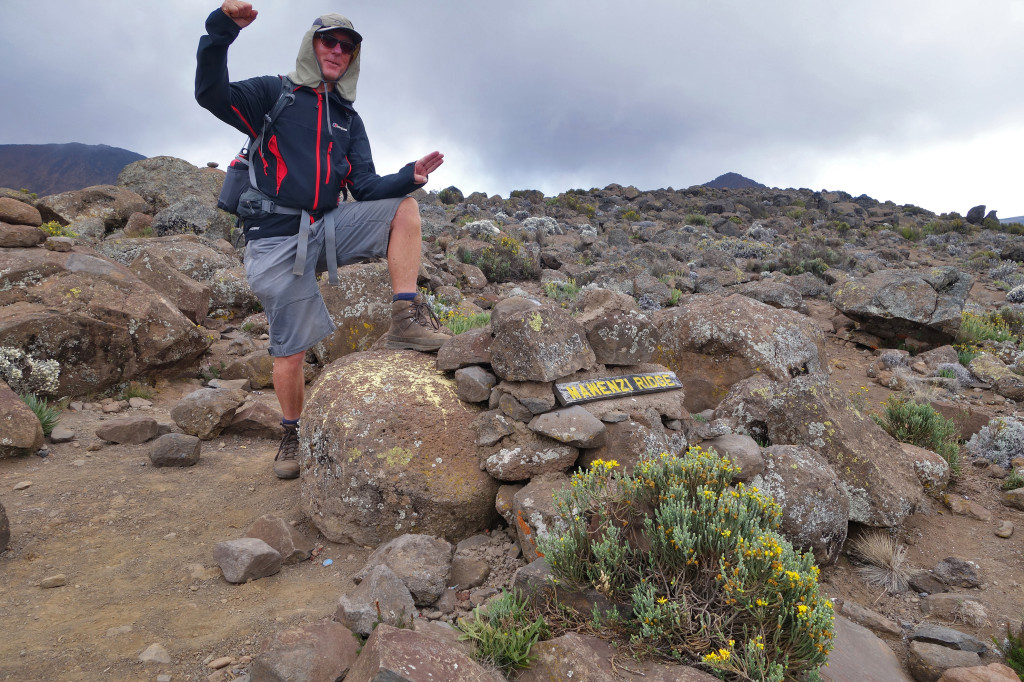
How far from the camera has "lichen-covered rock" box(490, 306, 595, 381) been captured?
11.8 ft

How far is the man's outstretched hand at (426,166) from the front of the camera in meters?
3.84

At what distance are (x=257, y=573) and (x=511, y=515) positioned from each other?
4.70 ft

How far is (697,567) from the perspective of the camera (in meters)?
2.45

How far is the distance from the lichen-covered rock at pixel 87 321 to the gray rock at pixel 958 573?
7.16 meters

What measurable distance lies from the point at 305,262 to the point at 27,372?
12.1 ft

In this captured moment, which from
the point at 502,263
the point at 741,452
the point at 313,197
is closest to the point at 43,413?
the point at 313,197

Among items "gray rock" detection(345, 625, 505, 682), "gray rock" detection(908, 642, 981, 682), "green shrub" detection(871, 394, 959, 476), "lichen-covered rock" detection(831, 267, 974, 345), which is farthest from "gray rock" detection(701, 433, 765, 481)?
"lichen-covered rock" detection(831, 267, 974, 345)

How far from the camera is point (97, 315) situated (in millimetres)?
5871

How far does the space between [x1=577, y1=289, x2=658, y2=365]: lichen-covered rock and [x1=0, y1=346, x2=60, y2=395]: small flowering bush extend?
205 inches

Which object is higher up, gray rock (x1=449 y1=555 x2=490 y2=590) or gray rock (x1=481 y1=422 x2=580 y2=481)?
gray rock (x1=481 y1=422 x2=580 y2=481)

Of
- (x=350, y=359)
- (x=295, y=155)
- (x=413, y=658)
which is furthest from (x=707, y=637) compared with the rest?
(x=295, y=155)

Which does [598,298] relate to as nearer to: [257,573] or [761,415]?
[761,415]

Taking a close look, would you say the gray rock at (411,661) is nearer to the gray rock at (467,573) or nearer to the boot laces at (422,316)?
the gray rock at (467,573)

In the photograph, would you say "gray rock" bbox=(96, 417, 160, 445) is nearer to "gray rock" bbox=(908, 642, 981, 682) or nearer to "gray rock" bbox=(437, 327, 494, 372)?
"gray rock" bbox=(437, 327, 494, 372)
